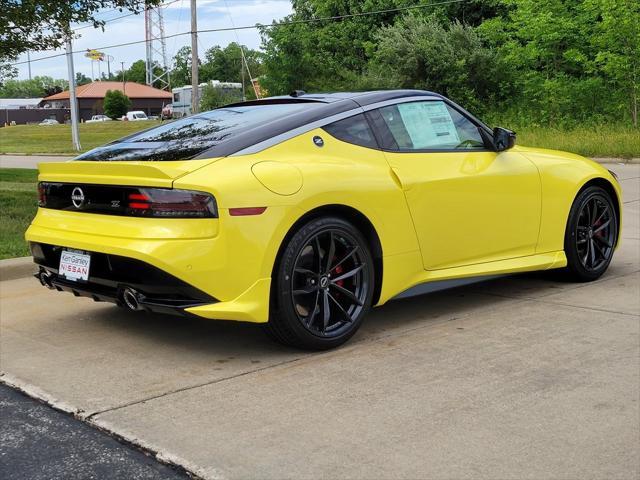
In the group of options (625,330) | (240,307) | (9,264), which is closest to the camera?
(240,307)

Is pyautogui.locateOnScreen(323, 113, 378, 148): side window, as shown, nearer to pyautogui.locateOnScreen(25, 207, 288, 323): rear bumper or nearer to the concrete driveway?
pyautogui.locateOnScreen(25, 207, 288, 323): rear bumper

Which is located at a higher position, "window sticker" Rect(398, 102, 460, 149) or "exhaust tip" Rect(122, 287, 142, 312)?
"window sticker" Rect(398, 102, 460, 149)

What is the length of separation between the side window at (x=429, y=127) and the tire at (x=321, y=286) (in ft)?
2.53

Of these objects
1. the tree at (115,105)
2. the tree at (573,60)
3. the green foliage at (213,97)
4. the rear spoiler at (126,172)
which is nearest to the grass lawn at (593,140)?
the tree at (573,60)

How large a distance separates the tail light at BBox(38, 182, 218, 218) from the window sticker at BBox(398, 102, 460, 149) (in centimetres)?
162

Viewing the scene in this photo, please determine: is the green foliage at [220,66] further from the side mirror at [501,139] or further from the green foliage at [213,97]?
the side mirror at [501,139]

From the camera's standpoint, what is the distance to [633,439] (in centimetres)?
309

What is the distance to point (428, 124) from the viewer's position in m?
5.04

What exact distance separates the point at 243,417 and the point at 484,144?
2.84 meters

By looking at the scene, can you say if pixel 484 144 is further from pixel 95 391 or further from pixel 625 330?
pixel 95 391

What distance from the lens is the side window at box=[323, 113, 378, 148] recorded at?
4547 millimetres

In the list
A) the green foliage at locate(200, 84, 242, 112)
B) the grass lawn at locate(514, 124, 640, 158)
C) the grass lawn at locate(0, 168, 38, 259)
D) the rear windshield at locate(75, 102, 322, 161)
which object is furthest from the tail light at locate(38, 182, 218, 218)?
the green foliage at locate(200, 84, 242, 112)

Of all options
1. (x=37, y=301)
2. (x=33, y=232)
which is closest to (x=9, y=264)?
(x=37, y=301)

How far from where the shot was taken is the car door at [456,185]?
474 centimetres
